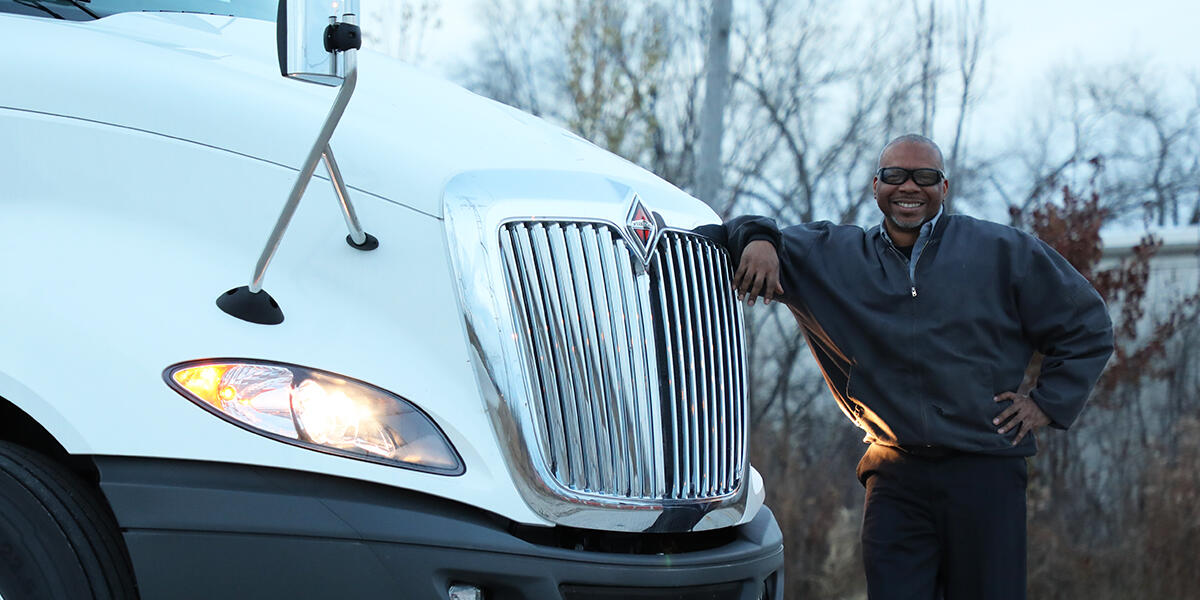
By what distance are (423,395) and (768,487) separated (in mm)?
4669

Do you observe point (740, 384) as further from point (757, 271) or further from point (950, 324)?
point (950, 324)

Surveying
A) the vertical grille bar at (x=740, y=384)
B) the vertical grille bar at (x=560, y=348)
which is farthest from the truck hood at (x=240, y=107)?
the vertical grille bar at (x=740, y=384)

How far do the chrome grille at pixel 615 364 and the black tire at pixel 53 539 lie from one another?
3.07 ft

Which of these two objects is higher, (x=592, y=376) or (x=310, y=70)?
(x=310, y=70)

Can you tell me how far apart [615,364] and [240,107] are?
1.05 m

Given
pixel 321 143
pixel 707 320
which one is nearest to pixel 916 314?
pixel 707 320

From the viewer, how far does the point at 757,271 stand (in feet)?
11.1

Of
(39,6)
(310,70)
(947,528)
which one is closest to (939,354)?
(947,528)

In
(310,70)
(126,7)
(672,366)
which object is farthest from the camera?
(126,7)

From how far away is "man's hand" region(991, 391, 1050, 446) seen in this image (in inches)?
140

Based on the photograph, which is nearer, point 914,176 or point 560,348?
point 560,348

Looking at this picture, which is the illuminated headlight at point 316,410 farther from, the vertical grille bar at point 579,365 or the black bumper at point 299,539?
the vertical grille bar at point 579,365

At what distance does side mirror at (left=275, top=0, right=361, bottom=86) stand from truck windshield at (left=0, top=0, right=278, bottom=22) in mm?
1065

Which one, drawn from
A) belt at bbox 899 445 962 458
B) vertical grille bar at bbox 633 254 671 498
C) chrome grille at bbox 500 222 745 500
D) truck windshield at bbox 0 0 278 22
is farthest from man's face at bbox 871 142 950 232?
truck windshield at bbox 0 0 278 22
